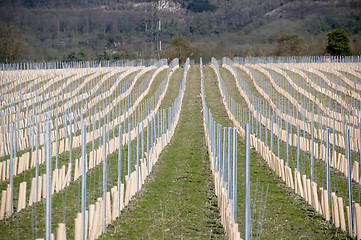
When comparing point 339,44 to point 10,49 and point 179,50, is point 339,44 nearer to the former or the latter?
point 179,50

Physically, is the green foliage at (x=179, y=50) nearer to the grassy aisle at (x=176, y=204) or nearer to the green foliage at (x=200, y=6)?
the grassy aisle at (x=176, y=204)

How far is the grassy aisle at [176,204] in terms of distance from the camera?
1092cm

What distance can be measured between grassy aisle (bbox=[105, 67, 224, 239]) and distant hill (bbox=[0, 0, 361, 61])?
84.8 meters

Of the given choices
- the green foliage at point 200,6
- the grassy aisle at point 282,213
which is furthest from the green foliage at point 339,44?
the green foliage at point 200,6

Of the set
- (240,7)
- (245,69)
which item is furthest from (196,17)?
(245,69)

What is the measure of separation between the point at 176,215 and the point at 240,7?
160133 mm

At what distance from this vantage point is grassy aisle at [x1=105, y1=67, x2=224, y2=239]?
35.8ft

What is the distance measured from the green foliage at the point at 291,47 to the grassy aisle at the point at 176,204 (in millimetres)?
72537

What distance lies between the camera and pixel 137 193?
14227mm

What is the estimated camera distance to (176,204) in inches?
516

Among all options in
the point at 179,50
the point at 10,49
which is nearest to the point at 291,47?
the point at 179,50

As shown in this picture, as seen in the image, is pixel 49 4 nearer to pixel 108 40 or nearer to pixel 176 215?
pixel 108 40

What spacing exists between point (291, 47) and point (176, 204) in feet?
269

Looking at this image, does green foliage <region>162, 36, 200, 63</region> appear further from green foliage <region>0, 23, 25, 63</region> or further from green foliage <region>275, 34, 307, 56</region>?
green foliage <region>0, 23, 25, 63</region>
